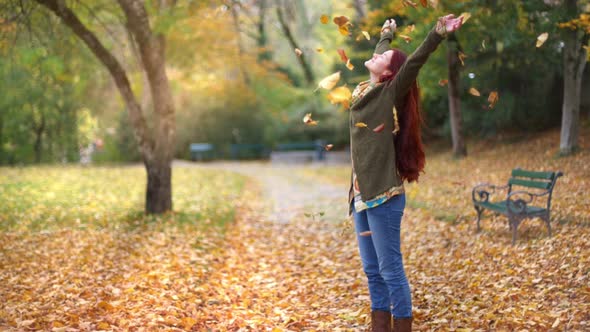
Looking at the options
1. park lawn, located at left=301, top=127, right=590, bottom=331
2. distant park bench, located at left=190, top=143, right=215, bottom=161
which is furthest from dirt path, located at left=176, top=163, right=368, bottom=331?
distant park bench, located at left=190, top=143, right=215, bottom=161

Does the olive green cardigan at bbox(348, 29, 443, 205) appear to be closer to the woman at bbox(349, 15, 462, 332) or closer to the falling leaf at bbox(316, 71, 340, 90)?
the woman at bbox(349, 15, 462, 332)

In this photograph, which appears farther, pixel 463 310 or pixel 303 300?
pixel 303 300

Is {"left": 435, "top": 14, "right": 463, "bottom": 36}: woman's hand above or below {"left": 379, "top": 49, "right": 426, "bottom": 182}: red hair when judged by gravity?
above

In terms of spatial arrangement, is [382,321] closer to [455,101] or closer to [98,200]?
[98,200]

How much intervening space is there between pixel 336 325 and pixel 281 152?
2083 cm

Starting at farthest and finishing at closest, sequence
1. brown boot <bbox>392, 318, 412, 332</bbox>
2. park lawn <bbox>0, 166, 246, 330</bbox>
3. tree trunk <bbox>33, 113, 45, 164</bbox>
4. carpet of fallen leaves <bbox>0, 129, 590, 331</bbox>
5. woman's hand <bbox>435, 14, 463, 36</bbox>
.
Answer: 1. tree trunk <bbox>33, 113, 45, 164</bbox>
2. park lawn <bbox>0, 166, 246, 330</bbox>
3. carpet of fallen leaves <bbox>0, 129, 590, 331</bbox>
4. brown boot <bbox>392, 318, 412, 332</bbox>
5. woman's hand <bbox>435, 14, 463, 36</bbox>

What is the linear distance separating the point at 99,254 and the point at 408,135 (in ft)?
15.6

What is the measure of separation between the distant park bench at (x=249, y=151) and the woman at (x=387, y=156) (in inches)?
939

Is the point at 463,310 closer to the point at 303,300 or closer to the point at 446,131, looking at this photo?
the point at 303,300

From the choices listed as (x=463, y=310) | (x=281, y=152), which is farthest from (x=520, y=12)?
(x=281, y=152)

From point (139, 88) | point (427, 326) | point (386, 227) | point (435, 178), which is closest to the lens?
point (386, 227)

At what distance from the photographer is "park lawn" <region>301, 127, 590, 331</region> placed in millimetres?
4348

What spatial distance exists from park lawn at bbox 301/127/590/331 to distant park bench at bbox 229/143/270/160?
1726 cm

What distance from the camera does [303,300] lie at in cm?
546
